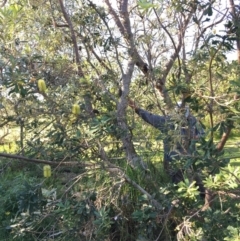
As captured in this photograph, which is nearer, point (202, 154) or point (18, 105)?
point (202, 154)

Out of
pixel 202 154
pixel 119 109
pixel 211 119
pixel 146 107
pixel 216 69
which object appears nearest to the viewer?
pixel 202 154

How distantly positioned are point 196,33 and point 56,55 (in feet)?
4.17

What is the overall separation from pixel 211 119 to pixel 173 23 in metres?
0.97

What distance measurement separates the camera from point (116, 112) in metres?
3.32

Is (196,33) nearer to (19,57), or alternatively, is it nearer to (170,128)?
(170,128)

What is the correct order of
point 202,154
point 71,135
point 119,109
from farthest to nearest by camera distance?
point 119,109 < point 71,135 < point 202,154

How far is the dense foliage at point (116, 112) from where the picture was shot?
2746 millimetres

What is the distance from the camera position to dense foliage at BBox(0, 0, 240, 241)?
275cm

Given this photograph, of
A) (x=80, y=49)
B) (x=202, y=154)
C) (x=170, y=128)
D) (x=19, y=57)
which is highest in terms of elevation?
(x=80, y=49)

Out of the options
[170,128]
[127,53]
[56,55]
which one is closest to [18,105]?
[56,55]

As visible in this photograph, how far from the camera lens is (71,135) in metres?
3.26

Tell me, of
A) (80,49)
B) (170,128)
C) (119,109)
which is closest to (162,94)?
(119,109)

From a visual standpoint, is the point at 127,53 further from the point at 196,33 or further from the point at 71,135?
the point at 71,135

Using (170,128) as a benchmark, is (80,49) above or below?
above
